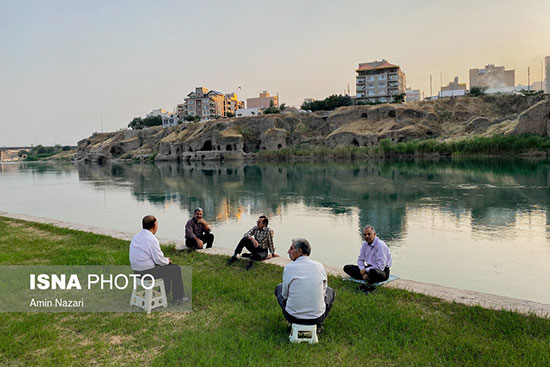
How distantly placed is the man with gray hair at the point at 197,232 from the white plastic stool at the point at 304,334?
4996mm

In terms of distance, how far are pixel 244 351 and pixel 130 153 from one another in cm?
9429

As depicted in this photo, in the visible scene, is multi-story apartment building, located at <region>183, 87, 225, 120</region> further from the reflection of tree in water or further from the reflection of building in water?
the reflection of building in water

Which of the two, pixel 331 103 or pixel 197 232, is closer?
pixel 197 232

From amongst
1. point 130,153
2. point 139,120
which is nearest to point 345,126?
point 130,153

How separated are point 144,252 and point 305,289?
2403 mm

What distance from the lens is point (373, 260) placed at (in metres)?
6.72

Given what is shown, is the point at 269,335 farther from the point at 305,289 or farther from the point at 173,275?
the point at 173,275

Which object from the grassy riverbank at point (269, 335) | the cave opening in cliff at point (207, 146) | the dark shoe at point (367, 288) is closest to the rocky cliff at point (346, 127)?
the cave opening in cliff at point (207, 146)

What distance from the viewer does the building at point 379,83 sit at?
104125 millimetres

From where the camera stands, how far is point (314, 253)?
436 inches

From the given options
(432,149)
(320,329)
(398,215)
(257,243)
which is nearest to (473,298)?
(320,329)

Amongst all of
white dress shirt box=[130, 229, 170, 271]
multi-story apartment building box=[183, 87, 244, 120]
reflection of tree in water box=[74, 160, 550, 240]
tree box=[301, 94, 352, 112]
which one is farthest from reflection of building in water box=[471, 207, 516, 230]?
multi-story apartment building box=[183, 87, 244, 120]

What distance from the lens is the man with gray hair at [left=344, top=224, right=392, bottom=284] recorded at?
658 cm

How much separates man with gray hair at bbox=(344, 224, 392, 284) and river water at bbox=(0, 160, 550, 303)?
2.46 m
